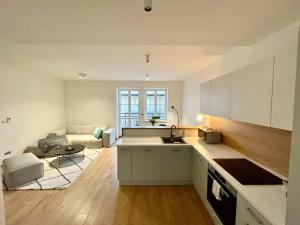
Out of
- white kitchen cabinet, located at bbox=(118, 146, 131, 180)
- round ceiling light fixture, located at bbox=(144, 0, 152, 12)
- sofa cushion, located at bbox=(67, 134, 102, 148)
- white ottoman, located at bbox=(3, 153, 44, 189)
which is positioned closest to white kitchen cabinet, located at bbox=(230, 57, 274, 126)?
round ceiling light fixture, located at bbox=(144, 0, 152, 12)

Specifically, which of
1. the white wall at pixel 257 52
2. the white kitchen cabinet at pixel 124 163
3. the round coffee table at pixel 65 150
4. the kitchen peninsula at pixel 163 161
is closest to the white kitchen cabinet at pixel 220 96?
the white wall at pixel 257 52

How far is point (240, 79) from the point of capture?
2068mm

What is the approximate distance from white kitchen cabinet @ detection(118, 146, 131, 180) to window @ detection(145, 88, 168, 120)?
419 centimetres

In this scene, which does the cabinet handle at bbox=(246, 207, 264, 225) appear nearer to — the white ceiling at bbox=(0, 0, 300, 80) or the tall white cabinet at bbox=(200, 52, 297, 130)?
the tall white cabinet at bbox=(200, 52, 297, 130)

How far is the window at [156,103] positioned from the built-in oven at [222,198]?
5.16 meters

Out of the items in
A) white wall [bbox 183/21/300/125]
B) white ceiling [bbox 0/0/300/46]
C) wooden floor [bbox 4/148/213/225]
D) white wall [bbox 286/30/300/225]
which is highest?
white ceiling [bbox 0/0/300/46]

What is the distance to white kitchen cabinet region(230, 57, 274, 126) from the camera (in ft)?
5.26

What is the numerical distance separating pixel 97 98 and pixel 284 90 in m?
6.71

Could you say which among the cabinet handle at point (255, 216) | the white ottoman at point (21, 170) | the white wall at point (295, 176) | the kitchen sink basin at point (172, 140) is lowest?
the white ottoman at point (21, 170)

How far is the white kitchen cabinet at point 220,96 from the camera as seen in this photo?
2.39 meters

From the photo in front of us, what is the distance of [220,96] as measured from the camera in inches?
103

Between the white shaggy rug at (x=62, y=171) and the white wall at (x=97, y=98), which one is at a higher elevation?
the white wall at (x=97, y=98)

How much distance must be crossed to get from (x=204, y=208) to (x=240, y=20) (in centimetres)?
264

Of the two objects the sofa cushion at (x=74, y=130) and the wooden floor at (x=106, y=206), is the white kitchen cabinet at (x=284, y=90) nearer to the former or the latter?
the wooden floor at (x=106, y=206)
